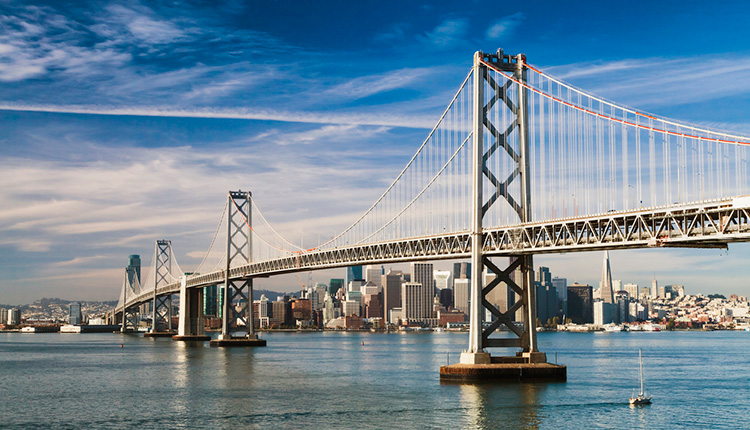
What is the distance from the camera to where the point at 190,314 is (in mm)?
110000

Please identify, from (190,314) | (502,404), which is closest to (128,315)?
(190,314)

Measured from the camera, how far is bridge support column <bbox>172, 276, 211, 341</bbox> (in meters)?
108

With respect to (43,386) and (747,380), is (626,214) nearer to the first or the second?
(747,380)

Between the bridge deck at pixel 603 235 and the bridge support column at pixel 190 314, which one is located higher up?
the bridge deck at pixel 603 235

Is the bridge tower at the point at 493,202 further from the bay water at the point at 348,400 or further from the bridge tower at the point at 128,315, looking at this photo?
the bridge tower at the point at 128,315

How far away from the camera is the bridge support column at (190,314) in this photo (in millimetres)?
108000

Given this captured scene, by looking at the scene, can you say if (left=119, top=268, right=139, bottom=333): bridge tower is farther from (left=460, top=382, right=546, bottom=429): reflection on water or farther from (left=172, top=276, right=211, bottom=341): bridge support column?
(left=460, top=382, right=546, bottom=429): reflection on water

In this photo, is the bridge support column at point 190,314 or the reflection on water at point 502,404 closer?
the reflection on water at point 502,404

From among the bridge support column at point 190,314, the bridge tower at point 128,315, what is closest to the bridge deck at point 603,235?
the bridge support column at point 190,314

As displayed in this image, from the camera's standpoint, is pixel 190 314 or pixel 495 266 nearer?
pixel 495 266

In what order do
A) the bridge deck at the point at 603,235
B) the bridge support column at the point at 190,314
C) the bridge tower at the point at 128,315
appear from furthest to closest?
the bridge tower at the point at 128,315, the bridge support column at the point at 190,314, the bridge deck at the point at 603,235

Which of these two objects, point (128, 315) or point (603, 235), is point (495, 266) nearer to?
point (603, 235)

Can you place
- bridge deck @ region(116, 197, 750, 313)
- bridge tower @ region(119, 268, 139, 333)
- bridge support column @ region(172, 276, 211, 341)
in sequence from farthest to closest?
bridge tower @ region(119, 268, 139, 333) → bridge support column @ region(172, 276, 211, 341) → bridge deck @ region(116, 197, 750, 313)

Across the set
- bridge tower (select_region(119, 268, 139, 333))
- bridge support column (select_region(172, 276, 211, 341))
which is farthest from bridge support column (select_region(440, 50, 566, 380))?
bridge tower (select_region(119, 268, 139, 333))
